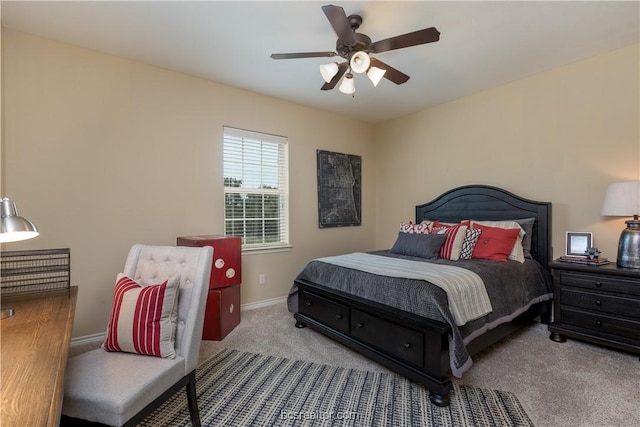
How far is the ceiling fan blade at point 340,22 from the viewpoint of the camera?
67.4 inches

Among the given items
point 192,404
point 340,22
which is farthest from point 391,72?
point 192,404

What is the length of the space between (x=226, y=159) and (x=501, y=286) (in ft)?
9.74

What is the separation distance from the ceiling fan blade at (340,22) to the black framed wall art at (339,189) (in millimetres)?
2251

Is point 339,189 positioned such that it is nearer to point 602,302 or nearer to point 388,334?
point 388,334

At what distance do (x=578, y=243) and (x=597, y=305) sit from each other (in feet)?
1.95

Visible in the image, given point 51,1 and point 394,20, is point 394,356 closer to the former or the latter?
point 394,20

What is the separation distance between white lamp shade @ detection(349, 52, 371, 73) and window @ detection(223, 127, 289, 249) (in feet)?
6.21

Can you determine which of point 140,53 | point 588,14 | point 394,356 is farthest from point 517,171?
point 140,53

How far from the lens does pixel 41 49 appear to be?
98.9 inches

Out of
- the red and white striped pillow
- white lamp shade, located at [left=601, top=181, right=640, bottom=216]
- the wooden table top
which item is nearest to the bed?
white lamp shade, located at [left=601, top=181, right=640, bottom=216]

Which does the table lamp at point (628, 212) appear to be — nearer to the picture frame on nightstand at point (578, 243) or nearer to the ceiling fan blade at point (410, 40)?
the picture frame on nightstand at point (578, 243)

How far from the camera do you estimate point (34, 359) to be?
39.5 inches

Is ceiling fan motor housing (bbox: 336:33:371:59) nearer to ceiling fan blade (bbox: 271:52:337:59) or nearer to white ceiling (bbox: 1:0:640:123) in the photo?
ceiling fan blade (bbox: 271:52:337:59)

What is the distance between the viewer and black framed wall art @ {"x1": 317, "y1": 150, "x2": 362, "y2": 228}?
14.1ft
